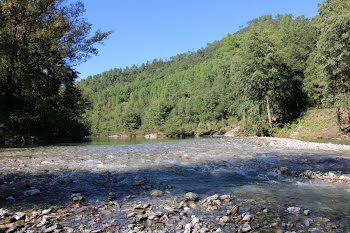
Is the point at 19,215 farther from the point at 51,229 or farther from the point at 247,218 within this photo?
the point at 247,218

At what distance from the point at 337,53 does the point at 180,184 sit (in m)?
26.0

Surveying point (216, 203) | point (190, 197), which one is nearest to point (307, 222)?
point (216, 203)

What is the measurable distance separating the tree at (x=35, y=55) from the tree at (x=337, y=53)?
23.0 m

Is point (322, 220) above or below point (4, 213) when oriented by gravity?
below

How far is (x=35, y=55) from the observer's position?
2198cm

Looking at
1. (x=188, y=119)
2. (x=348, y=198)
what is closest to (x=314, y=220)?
(x=348, y=198)

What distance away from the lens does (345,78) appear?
1045 inches

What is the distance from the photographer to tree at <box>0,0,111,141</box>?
19.1 meters

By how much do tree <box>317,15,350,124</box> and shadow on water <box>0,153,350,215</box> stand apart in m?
19.6

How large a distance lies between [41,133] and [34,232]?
32411mm

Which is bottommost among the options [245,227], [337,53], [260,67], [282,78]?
[245,227]

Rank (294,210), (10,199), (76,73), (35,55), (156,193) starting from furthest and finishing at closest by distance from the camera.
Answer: (76,73) → (35,55) → (156,193) → (10,199) → (294,210)

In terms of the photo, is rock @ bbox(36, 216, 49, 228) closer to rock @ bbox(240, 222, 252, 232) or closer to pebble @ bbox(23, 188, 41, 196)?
pebble @ bbox(23, 188, 41, 196)

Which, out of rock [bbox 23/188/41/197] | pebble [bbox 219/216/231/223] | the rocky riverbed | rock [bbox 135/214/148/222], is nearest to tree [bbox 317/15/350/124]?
the rocky riverbed
